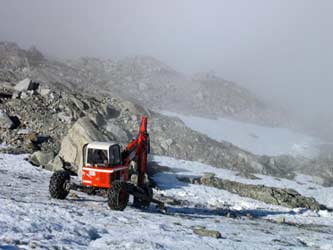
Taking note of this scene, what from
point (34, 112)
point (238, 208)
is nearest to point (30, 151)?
point (34, 112)

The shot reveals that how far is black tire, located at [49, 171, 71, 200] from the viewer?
16.1 m

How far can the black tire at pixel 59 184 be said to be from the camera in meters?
16.1

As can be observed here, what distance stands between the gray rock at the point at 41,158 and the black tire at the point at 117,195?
10835mm

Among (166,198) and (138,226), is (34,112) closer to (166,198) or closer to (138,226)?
(166,198)

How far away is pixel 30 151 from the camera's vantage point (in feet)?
90.6

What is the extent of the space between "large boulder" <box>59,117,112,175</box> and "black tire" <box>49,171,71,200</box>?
7627mm

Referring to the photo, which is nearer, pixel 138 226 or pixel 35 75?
pixel 138 226

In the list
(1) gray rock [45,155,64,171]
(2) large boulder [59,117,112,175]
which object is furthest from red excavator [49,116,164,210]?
(1) gray rock [45,155,64,171]

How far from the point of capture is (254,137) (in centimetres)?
5941

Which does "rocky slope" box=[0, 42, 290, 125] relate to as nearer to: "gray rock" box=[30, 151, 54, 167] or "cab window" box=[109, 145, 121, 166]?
"gray rock" box=[30, 151, 54, 167]

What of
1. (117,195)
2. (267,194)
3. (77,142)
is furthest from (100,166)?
(267,194)

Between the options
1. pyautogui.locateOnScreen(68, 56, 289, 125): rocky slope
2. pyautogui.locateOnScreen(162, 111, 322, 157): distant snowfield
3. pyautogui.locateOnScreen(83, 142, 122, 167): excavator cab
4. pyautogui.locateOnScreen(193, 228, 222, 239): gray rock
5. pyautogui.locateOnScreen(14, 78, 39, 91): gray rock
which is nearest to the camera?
pyautogui.locateOnScreen(193, 228, 222, 239): gray rock

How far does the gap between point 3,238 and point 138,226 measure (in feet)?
15.4

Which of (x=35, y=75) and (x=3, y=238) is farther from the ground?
(x=35, y=75)
